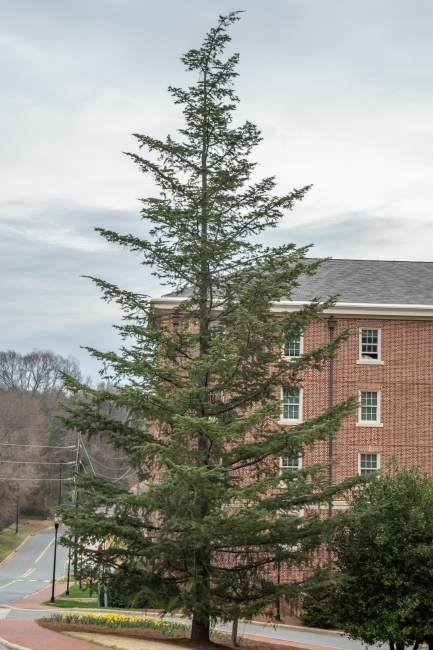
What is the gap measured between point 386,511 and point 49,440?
76.5 m

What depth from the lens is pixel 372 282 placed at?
4178cm

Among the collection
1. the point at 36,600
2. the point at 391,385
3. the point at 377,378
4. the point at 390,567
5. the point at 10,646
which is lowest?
the point at 36,600

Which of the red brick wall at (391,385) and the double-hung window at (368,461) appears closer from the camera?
the double-hung window at (368,461)

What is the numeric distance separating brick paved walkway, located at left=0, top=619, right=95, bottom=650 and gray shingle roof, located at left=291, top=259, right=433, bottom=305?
69.0 feet

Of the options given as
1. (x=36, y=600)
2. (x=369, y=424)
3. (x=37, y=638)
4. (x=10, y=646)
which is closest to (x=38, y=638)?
(x=37, y=638)

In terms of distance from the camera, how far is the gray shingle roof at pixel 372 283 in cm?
3981

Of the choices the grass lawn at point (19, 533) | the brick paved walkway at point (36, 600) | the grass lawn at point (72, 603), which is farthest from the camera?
the grass lawn at point (19, 533)

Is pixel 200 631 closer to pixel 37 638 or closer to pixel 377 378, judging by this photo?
pixel 37 638

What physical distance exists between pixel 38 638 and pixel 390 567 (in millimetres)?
8303

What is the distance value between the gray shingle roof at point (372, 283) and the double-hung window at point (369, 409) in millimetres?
4145

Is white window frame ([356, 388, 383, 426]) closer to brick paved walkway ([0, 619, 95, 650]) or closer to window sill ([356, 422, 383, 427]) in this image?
window sill ([356, 422, 383, 427])

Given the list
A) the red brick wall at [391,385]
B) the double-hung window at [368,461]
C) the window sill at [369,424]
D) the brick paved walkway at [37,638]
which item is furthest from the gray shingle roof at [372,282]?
the brick paved walkway at [37,638]

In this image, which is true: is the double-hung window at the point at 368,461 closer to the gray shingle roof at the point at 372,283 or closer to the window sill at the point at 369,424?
the window sill at the point at 369,424

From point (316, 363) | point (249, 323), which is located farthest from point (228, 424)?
point (316, 363)
